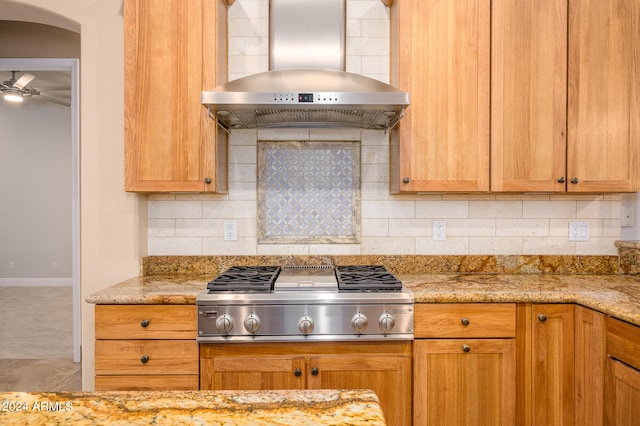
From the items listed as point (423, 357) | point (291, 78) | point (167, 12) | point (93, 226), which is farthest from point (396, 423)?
point (167, 12)

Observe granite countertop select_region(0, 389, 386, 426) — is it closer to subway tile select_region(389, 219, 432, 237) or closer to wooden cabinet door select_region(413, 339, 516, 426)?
wooden cabinet door select_region(413, 339, 516, 426)

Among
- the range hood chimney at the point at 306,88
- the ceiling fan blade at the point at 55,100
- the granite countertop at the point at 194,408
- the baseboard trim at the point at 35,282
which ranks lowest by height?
the baseboard trim at the point at 35,282

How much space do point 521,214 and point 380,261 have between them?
0.91 metres

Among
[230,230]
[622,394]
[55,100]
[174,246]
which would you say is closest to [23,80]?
[55,100]

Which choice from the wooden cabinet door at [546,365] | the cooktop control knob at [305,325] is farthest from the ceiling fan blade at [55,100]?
the wooden cabinet door at [546,365]

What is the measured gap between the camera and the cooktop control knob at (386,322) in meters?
1.84

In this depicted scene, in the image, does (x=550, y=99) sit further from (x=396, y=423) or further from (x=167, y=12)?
(x=167, y=12)

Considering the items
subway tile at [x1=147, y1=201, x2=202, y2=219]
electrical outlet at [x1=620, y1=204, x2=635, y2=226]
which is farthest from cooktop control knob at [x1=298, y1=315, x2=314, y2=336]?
electrical outlet at [x1=620, y1=204, x2=635, y2=226]

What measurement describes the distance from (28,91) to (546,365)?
617 cm

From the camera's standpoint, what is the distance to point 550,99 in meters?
2.19

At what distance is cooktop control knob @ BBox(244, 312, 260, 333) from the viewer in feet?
5.99

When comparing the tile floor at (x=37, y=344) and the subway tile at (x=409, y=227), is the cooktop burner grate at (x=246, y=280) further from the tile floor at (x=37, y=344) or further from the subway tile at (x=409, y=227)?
the tile floor at (x=37, y=344)

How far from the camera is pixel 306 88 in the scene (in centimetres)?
202

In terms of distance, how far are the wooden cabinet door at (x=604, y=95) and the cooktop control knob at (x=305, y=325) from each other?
5.12 feet
